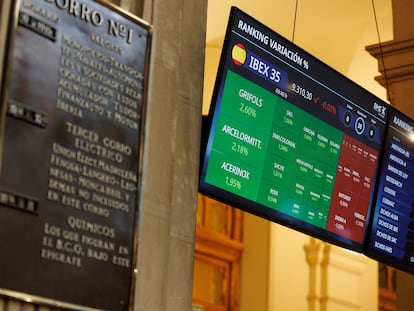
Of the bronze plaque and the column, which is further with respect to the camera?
the column

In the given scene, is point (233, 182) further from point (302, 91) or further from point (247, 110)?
point (302, 91)

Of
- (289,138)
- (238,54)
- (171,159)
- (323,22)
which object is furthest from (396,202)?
(323,22)

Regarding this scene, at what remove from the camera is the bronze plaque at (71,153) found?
329 cm

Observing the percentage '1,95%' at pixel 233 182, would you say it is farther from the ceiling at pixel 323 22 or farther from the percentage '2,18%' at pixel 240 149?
the ceiling at pixel 323 22

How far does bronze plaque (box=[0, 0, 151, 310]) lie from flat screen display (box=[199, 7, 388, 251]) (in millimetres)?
686

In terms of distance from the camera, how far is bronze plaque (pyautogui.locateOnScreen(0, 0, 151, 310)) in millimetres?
3289

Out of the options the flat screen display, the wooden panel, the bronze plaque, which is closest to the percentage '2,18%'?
the flat screen display

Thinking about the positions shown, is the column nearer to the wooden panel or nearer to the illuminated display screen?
the illuminated display screen

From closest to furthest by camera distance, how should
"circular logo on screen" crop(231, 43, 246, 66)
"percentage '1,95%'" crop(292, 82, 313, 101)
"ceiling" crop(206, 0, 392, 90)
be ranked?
"circular logo on screen" crop(231, 43, 246, 66)
"percentage '1,95%'" crop(292, 82, 313, 101)
"ceiling" crop(206, 0, 392, 90)

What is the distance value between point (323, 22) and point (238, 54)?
4932mm

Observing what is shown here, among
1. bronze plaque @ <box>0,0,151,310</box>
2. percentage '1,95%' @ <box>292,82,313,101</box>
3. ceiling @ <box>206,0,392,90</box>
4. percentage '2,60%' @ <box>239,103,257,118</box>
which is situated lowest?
bronze plaque @ <box>0,0,151,310</box>

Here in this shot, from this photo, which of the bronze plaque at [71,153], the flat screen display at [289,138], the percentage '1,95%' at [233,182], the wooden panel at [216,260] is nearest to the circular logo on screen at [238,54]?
the flat screen display at [289,138]

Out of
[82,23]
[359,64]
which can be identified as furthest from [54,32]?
[359,64]

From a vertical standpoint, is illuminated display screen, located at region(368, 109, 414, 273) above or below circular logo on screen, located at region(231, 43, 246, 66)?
below
